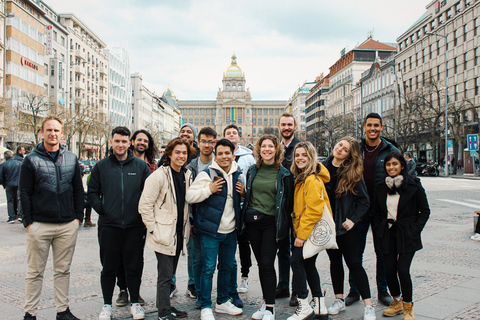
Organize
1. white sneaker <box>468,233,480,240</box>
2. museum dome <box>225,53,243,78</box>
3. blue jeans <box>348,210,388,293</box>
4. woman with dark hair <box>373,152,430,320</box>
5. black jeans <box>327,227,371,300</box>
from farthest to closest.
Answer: museum dome <box>225,53,243,78</box>
white sneaker <box>468,233,480,240</box>
blue jeans <box>348,210,388,293</box>
black jeans <box>327,227,371,300</box>
woman with dark hair <box>373,152,430,320</box>

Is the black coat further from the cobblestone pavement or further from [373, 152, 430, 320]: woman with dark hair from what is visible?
the cobblestone pavement

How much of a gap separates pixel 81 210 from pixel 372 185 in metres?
3.40

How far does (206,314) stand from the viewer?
15.1ft

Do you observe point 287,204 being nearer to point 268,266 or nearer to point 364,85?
point 268,266

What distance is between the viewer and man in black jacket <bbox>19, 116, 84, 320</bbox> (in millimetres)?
4488

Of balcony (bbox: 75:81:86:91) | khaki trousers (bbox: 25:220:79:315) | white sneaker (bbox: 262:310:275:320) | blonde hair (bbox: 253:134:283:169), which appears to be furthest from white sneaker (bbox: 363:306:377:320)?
balcony (bbox: 75:81:86:91)

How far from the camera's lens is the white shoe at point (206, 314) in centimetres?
456

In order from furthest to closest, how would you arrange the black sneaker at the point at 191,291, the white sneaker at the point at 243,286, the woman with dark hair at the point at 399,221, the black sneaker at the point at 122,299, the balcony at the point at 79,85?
the balcony at the point at 79,85
the white sneaker at the point at 243,286
the black sneaker at the point at 191,291
the black sneaker at the point at 122,299
the woman with dark hair at the point at 399,221

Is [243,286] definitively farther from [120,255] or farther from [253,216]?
[120,255]

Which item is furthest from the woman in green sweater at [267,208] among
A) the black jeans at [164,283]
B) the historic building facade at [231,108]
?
the historic building facade at [231,108]

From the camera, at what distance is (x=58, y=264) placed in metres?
4.68

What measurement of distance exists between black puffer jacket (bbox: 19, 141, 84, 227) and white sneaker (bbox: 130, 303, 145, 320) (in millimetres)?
1160

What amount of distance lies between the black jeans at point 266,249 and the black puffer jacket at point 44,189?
199cm

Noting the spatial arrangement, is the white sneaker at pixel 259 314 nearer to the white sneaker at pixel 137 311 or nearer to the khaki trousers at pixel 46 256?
the white sneaker at pixel 137 311
